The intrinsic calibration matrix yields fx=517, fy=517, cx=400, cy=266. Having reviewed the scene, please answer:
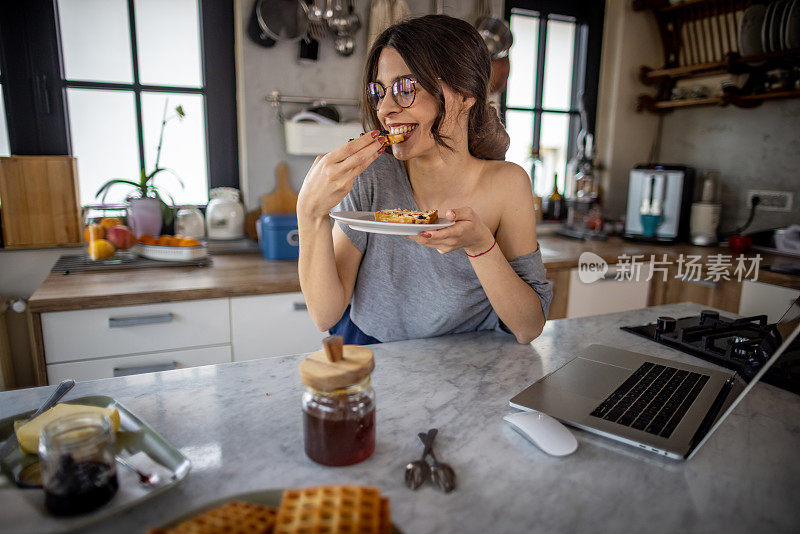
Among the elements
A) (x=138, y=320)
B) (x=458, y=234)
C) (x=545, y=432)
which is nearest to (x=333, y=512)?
(x=545, y=432)

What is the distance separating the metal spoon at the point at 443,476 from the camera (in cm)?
69

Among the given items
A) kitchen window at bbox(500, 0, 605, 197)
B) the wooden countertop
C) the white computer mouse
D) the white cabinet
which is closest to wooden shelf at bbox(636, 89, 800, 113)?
kitchen window at bbox(500, 0, 605, 197)

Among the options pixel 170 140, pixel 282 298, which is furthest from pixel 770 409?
pixel 170 140

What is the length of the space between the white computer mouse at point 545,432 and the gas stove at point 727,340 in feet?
1.52

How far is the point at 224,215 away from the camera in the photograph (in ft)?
8.49

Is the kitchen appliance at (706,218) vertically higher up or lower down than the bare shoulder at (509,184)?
lower down

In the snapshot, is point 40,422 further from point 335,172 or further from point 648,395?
point 648,395

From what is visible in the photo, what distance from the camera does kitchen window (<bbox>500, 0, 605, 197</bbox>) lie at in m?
3.26

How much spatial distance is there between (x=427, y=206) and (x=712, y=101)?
240 cm

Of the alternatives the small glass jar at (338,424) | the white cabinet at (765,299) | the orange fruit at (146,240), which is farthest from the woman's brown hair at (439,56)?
the white cabinet at (765,299)

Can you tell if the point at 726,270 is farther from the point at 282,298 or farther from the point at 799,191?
the point at 282,298

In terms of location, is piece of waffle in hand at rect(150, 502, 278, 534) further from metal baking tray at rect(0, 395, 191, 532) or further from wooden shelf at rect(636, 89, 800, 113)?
wooden shelf at rect(636, 89, 800, 113)

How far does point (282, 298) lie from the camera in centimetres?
205

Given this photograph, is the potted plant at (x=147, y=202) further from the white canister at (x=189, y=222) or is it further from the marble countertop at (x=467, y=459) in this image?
the marble countertop at (x=467, y=459)
